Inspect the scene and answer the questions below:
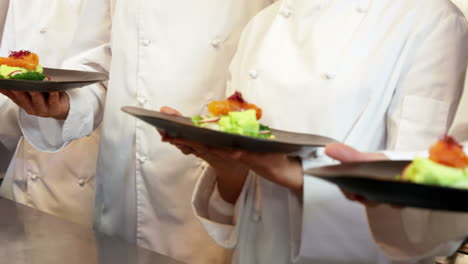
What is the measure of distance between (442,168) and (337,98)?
1.50 ft

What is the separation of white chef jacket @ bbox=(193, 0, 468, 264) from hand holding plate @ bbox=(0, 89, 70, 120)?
1.63ft

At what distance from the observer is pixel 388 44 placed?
128 centimetres

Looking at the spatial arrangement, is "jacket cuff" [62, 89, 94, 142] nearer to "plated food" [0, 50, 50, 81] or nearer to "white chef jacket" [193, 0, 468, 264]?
"plated food" [0, 50, 50, 81]

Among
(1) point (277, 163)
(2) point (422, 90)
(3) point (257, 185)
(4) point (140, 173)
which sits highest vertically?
(2) point (422, 90)

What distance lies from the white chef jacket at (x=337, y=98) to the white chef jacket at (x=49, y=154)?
749 millimetres

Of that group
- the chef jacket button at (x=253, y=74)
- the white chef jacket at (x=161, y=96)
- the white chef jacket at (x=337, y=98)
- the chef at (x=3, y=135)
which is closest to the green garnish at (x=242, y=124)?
the white chef jacket at (x=337, y=98)

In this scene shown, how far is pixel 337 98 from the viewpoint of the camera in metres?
1.29

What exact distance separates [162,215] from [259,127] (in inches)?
27.4

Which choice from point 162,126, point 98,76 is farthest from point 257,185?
point 98,76

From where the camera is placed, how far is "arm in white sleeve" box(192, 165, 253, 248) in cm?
136

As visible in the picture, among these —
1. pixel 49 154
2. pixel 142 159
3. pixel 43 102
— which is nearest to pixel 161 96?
pixel 142 159

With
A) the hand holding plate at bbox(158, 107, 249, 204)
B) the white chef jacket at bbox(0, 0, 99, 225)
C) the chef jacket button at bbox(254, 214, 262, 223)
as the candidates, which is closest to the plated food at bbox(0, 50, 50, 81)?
the white chef jacket at bbox(0, 0, 99, 225)

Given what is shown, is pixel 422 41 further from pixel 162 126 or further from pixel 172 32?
pixel 172 32

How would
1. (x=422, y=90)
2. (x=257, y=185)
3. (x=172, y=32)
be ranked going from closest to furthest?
1. (x=422, y=90)
2. (x=257, y=185)
3. (x=172, y=32)
